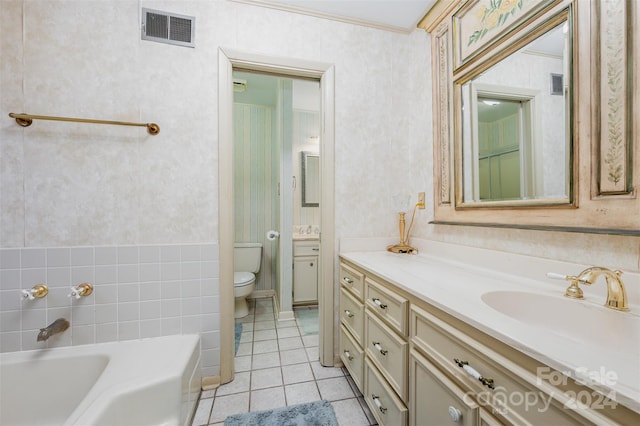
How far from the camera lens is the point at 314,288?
296cm

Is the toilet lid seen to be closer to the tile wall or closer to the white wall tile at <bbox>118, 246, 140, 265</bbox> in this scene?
the tile wall

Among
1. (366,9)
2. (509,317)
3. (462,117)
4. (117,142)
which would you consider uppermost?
(366,9)

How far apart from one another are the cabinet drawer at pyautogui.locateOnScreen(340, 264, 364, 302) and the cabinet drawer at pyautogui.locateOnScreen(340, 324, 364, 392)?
0.30 metres

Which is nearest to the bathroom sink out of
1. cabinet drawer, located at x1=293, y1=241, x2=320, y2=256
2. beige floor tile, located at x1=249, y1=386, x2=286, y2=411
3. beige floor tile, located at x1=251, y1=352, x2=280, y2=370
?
beige floor tile, located at x1=249, y1=386, x2=286, y2=411

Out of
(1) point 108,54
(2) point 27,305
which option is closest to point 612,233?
(1) point 108,54

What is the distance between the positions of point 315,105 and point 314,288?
2388mm

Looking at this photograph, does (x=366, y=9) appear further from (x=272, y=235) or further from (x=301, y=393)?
(x=301, y=393)

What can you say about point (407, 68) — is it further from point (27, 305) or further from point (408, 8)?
point (27, 305)

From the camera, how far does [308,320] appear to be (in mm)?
2604

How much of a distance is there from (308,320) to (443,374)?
1959mm

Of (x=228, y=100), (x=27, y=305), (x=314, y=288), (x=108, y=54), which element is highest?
(x=108, y=54)

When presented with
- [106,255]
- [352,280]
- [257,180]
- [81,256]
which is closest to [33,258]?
[81,256]

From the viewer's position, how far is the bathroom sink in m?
0.71

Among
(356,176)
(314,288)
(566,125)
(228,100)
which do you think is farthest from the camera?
(314,288)
